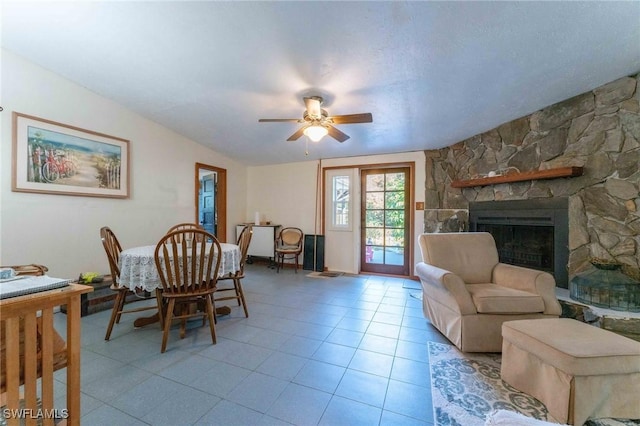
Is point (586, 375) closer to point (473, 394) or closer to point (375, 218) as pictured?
point (473, 394)

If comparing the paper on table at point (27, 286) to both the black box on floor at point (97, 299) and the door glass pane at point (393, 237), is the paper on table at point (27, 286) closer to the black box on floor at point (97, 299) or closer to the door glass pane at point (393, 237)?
the black box on floor at point (97, 299)

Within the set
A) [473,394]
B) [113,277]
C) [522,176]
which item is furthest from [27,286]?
[522,176]

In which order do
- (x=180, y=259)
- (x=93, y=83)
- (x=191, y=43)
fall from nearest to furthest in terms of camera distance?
(x=191, y=43) < (x=180, y=259) < (x=93, y=83)

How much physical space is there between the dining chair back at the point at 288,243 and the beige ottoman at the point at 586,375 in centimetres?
392

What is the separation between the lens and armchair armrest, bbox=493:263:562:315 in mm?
2051

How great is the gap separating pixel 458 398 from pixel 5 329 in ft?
7.10

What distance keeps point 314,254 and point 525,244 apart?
3286 millimetres

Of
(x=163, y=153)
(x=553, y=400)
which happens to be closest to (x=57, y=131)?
(x=163, y=153)

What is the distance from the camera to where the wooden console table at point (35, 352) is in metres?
0.92

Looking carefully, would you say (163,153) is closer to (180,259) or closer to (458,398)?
(180,259)

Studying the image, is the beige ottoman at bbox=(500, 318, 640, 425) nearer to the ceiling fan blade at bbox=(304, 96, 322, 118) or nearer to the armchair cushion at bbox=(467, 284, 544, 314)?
the armchair cushion at bbox=(467, 284, 544, 314)

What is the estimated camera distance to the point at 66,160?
3.00 m

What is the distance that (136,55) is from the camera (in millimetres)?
2406

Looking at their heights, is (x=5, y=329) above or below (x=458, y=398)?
above
